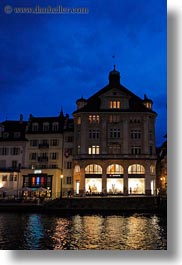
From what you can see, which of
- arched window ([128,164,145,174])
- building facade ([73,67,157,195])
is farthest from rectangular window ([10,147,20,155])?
arched window ([128,164,145,174])

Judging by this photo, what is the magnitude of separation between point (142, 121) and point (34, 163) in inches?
442

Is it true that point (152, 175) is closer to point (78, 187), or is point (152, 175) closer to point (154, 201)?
point (78, 187)

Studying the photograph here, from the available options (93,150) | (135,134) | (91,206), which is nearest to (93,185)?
(93,150)

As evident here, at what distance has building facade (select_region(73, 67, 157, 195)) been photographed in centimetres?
3384

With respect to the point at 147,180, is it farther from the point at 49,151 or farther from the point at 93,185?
the point at 49,151

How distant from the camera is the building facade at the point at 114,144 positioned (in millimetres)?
33844

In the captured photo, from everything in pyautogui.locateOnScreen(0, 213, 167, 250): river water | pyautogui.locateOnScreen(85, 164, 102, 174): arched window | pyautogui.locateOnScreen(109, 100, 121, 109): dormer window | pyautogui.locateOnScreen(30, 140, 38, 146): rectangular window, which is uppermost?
pyautogui.locateOnScreen(109, 100, 121, 109): dormer window

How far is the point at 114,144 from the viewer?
3466cm

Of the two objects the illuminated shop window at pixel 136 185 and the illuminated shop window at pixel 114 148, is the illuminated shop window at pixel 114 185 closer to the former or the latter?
the illuminated shop window at pixel 136 185

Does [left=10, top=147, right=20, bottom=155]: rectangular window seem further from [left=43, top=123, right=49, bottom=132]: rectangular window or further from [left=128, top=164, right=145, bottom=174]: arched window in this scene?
[left=128, top=164, right=145, bottom=174]: arched window

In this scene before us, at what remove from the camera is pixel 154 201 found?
2497cm

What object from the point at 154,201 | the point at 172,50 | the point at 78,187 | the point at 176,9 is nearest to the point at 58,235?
the point at 172,50

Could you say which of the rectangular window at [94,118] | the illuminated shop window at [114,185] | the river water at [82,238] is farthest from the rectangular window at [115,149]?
the river water at [82,238]

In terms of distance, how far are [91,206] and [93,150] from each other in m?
10.3
